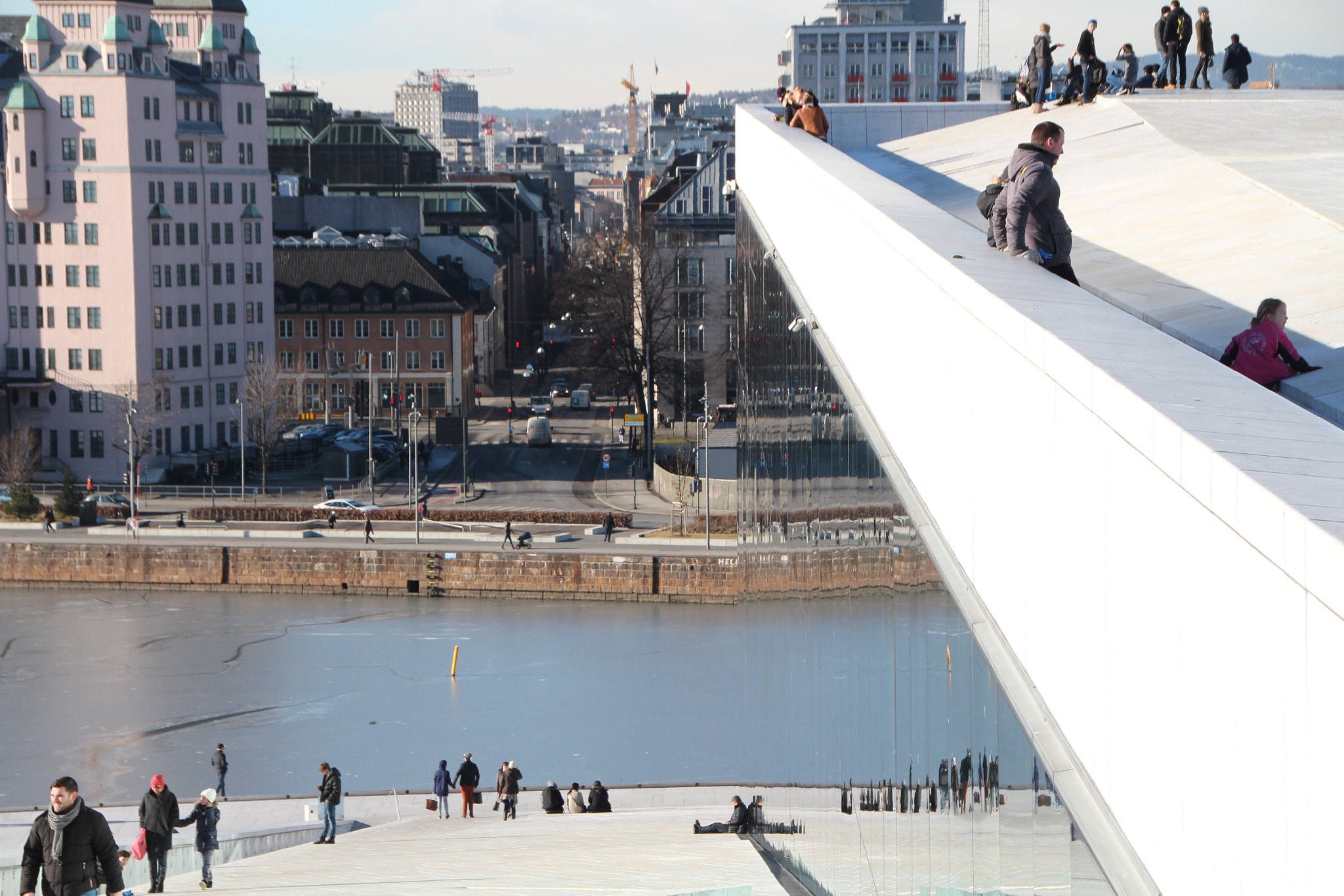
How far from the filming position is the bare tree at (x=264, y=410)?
2025 inches

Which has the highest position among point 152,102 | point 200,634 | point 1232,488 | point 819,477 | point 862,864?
point 152,102

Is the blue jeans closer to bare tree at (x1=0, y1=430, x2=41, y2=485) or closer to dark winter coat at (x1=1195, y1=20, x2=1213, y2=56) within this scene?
dark winter coat at (x1=1195, y1=20, x2=1213, y2=56)

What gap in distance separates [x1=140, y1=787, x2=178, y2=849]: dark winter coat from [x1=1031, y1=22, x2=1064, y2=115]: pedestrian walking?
9.65 metres

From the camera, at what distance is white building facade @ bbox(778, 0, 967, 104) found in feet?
277

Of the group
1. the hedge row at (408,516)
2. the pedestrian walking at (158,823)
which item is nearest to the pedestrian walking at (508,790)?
the pedestrian walking at (158,823)

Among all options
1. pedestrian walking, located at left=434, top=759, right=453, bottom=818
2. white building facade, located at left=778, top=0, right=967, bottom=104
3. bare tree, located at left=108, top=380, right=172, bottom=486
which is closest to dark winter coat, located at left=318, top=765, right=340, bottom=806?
pedestrian walking, located at left=434, top=759, right=453, bottom=818

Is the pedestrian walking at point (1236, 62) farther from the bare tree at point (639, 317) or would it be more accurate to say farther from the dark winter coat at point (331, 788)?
the bare tree at point (639, 317)

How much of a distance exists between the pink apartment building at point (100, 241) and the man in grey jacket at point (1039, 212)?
49.5m

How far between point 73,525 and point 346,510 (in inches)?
310

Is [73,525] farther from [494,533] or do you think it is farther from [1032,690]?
[1032,690]

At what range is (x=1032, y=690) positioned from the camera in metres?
3.99

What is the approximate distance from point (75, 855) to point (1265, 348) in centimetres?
470

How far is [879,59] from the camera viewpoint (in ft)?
281

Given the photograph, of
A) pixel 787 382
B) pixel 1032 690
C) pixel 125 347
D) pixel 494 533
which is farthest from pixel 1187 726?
pixel 125 347
